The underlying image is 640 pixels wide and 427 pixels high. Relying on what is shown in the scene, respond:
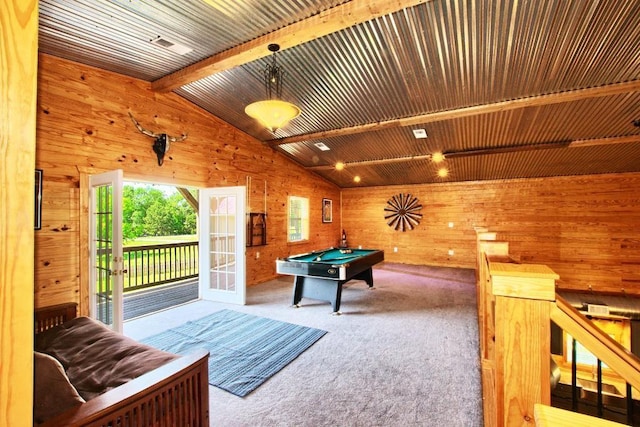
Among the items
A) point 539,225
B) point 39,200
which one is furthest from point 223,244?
point 539,225

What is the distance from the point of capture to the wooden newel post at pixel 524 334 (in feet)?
2.81

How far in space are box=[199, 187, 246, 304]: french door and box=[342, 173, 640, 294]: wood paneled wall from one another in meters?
4.99

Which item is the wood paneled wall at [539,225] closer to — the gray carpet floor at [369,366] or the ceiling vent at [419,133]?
the ceiling vent at [419,133]

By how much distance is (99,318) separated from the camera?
3225 mm

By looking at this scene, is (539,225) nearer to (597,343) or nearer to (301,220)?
(301,220)

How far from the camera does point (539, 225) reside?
6.86 metres

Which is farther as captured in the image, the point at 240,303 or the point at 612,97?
the point at 240,303

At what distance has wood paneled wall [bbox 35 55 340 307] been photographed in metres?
2.96

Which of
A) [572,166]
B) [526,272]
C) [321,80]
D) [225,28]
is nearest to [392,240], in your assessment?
[572,166]

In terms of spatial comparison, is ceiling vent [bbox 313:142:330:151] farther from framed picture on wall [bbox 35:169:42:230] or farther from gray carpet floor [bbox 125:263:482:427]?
framed picture on wall [bbox 35:169:42:230]

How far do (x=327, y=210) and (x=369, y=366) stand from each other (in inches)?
237

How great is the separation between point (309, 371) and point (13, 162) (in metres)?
2.57

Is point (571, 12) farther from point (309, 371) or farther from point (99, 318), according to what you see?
point (99, 318)

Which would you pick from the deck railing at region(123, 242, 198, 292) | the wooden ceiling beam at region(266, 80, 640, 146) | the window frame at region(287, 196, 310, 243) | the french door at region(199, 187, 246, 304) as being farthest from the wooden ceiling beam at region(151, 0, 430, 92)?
the window frame at region(287, 196, 310, 243)
